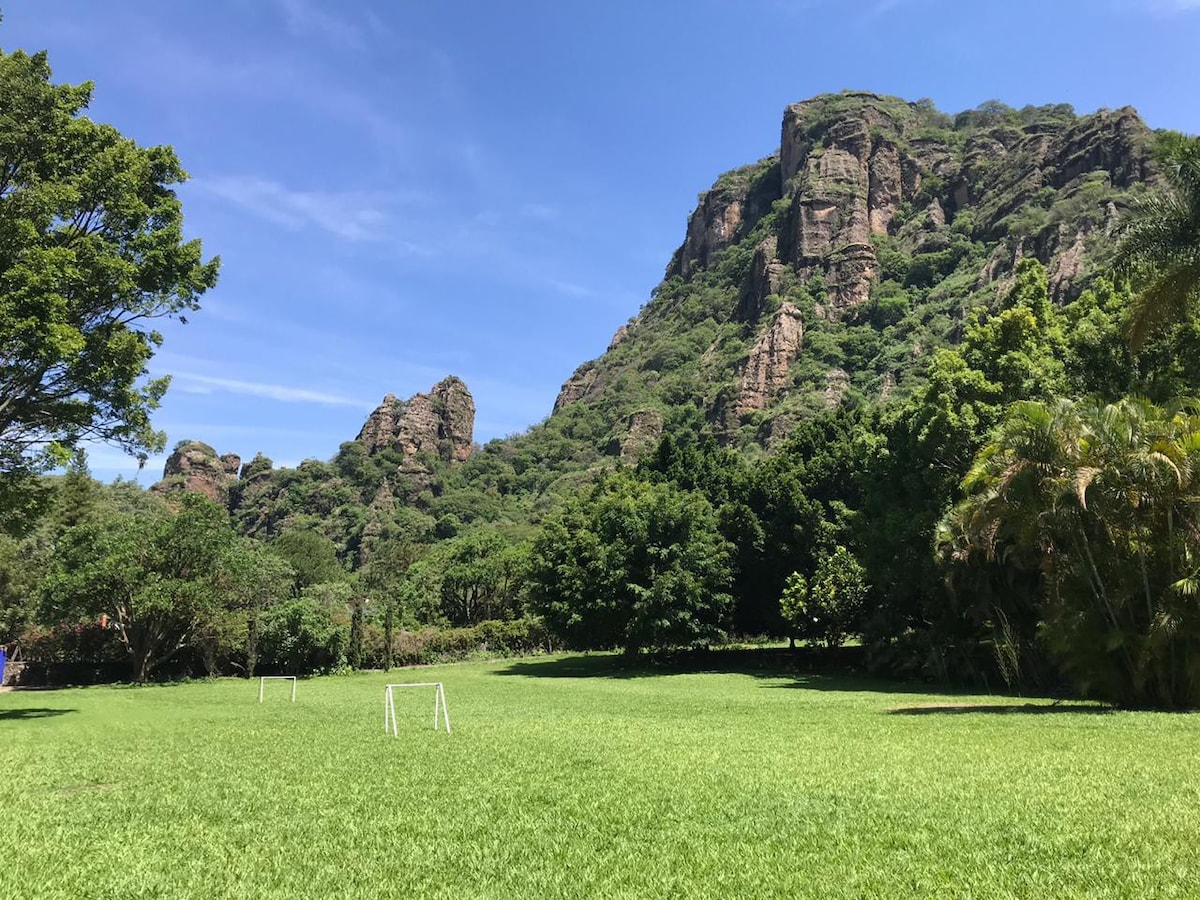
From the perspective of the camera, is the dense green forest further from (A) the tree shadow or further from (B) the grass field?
(B) the grass field

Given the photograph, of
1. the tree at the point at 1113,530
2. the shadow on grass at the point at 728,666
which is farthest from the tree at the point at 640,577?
the tree at the point at 1113,530

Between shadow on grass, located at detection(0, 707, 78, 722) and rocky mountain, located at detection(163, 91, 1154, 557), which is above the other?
rocky mountain, located at detection(163, 91, 1154, 557)

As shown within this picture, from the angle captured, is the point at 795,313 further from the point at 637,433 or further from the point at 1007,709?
the point at 1007,709

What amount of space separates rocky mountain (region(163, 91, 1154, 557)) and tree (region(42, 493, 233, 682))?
51778 millimetres

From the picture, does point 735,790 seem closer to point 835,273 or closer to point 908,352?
point 908,352

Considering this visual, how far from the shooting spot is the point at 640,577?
3288 cm

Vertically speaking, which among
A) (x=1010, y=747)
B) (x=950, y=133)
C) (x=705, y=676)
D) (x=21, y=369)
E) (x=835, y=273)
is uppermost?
(x=950, y=133)

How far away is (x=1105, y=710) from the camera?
48.9 feet

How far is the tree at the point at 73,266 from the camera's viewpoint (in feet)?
49.6

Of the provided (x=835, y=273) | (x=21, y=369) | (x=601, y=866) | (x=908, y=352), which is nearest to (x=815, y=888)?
(x=601, y=866)

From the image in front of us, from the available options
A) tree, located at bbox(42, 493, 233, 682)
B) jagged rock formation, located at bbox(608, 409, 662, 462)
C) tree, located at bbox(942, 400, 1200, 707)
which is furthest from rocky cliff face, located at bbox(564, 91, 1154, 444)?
tree, located at bbox(42, 493, 233, 682)

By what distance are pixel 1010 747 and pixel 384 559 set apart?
73.9 meters

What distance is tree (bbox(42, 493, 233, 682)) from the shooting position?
101ft

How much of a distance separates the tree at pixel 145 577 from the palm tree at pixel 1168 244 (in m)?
33.5
